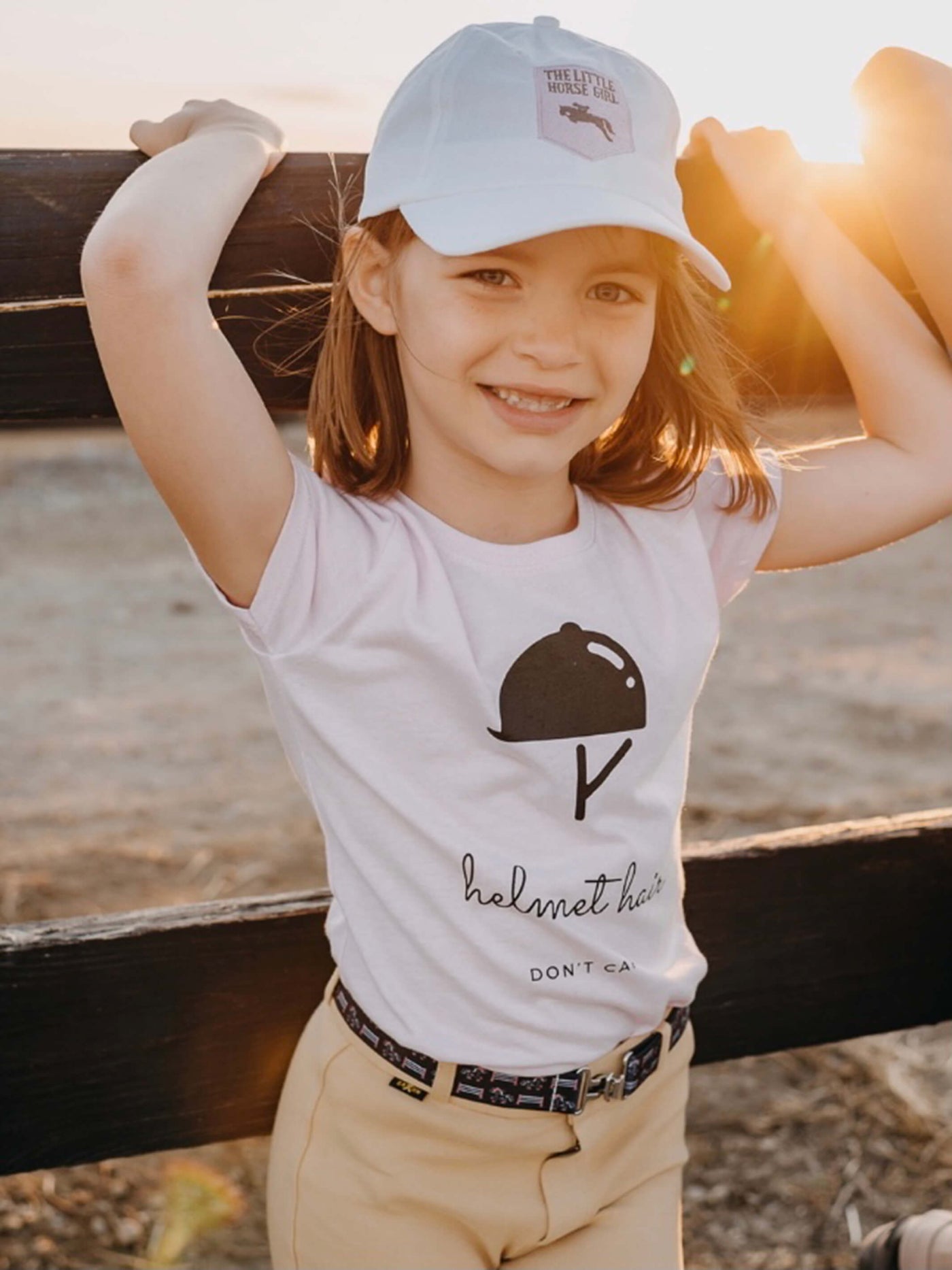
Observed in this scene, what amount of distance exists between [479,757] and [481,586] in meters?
0.19

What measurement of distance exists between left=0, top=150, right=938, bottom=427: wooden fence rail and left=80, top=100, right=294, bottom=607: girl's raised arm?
9 cm

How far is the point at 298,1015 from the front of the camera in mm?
1821

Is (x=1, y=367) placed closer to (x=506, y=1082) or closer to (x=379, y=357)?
(x=379, y=357)

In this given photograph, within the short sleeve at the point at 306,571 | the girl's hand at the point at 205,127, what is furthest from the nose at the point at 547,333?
the girl's hand at the point at 205,127

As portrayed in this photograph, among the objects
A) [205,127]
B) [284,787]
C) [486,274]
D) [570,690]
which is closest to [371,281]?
[486,274]

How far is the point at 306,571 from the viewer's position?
147cm

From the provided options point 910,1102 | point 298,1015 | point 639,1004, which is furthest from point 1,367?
point 910,1102

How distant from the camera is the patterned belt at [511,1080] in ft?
5.15

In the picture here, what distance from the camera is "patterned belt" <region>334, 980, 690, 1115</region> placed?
61.7 inches

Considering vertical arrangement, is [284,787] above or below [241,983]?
below

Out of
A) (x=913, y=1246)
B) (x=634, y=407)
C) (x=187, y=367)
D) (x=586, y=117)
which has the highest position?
(x=586, y=117)

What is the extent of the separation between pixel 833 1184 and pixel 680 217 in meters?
1.99

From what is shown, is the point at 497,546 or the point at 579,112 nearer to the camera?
the point at 579,112

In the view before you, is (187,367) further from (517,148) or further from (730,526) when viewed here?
(730,526)
